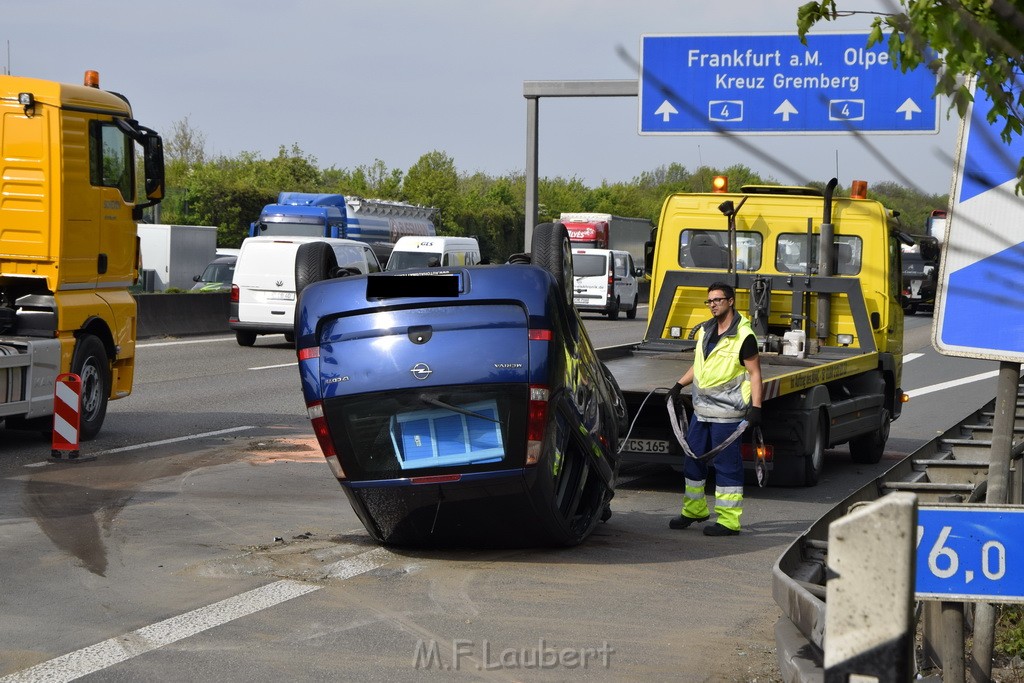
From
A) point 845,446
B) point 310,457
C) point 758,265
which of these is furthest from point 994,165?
point 845,446

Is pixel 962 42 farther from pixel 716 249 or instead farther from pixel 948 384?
pixel 948 384

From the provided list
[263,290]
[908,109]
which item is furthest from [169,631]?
[263,290]

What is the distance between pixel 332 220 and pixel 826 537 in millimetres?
34653

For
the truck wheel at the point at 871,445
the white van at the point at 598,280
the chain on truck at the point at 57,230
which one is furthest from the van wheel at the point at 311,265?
the white van at the point at 598,280

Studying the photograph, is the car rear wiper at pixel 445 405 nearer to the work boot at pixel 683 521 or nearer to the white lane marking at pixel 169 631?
the white lane marking at pixel 169 631

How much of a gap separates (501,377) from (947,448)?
8.51 ft

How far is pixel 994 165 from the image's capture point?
11.1 feet

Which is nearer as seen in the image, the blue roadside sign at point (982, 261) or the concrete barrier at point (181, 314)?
the blue roadside sign at point (982, 261)

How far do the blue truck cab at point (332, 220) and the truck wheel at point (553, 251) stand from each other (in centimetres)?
2895

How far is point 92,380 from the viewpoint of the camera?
13.2 m

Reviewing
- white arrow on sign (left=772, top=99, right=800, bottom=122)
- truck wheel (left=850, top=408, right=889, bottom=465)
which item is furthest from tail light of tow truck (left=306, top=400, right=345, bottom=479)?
white arrow on sign (left=772, top=99, right=800, bottom=122)

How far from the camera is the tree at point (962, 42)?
187cm

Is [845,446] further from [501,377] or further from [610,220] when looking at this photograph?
[610,220]

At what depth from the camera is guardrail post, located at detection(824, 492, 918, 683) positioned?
2.32 m
